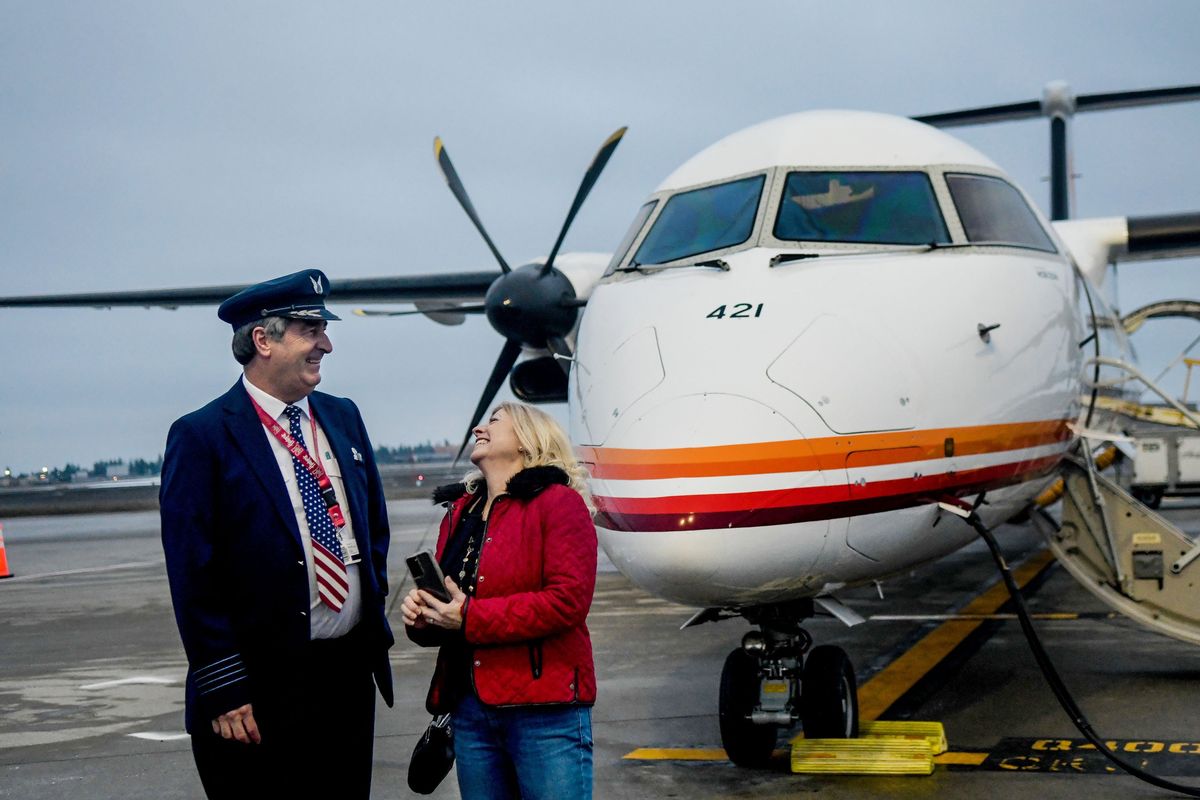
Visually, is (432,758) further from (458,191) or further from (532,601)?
(458,191)

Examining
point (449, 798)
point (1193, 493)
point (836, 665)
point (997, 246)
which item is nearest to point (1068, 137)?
point (1193, 493)

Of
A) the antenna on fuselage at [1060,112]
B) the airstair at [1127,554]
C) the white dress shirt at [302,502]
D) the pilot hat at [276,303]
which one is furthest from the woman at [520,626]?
the antenna on fuselage at [1060,112]

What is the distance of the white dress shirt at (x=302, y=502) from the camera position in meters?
3.27

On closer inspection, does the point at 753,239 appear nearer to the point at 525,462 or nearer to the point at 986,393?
the point at 986,393

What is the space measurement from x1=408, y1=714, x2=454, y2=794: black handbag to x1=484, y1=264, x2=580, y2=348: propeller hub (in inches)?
293

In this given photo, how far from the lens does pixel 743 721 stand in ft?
18.6

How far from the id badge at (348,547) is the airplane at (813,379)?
1.71 meters

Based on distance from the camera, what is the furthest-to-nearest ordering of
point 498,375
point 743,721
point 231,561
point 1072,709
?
point 498,375, point 743,721, point 1072,709, point 231,561

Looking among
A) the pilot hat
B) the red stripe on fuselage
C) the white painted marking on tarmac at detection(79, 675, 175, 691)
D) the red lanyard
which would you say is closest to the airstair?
the red stripe on fuselage

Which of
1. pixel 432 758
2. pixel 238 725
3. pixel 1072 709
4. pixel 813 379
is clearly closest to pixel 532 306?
pixel 813 379

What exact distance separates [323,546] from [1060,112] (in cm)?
1585

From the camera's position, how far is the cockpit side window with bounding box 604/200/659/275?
6621mm

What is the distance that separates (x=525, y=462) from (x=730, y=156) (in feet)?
11.7

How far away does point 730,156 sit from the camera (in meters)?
6.70
